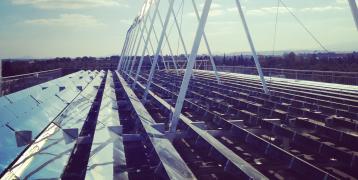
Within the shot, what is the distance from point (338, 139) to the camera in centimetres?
1132

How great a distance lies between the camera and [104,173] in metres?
6.26

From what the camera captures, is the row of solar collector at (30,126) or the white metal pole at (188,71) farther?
the white metal pole at (188,71)

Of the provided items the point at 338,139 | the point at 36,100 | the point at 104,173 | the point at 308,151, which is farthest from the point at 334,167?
the point at 36,100

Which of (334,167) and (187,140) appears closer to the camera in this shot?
(334,167)

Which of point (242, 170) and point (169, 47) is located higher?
point (169, 47)

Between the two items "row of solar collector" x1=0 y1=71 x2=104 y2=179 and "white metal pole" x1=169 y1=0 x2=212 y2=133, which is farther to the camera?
"white metal pole" x1=169 y1=0 x2=212 y2=133

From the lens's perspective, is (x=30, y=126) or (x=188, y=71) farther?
(x=188, y=71)

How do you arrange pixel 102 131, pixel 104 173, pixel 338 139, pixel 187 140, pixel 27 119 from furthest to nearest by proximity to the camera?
pixel 187 140, pixel 338 139, pixel 102 131, pixel 27 119, pixel 104 173

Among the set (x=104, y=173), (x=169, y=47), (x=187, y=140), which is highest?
(x=169, y=47)

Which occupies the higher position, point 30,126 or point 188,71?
point 188,71

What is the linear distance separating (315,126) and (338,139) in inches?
58.3

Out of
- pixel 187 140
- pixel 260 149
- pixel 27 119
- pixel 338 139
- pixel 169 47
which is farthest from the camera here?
pixel 169 47

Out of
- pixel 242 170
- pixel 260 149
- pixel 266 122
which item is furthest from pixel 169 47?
pixel 242 170

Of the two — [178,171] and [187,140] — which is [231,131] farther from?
[178,171]
